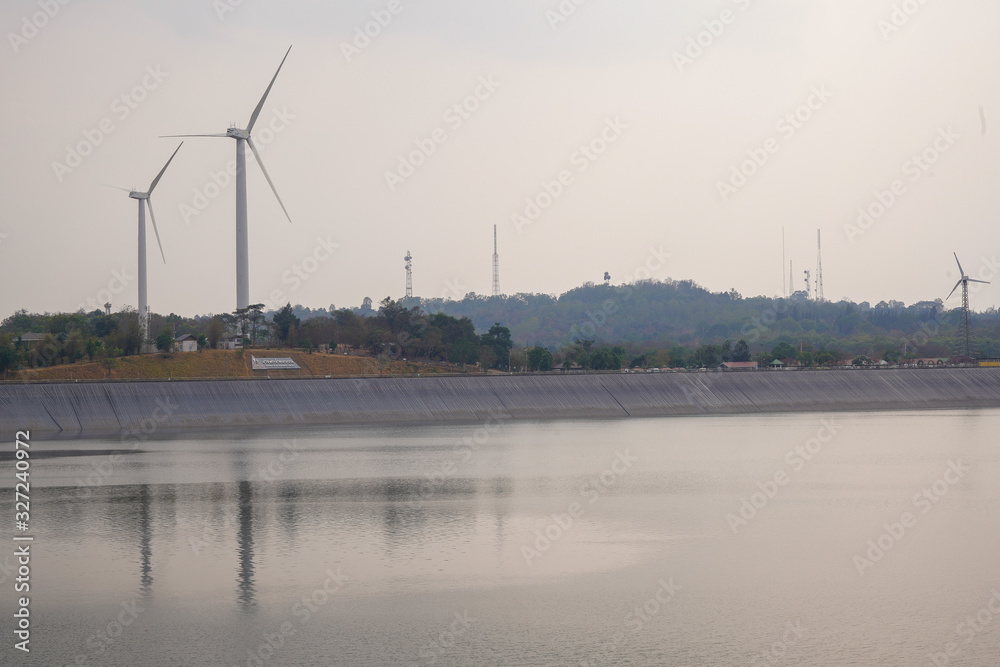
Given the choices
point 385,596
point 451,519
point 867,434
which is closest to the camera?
point 385,596

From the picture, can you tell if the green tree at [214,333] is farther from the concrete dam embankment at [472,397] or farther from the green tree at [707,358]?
the green tree at [707,358]

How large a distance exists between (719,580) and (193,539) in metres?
20.8

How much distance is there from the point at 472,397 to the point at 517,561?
266 feet

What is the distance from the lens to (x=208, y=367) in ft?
419

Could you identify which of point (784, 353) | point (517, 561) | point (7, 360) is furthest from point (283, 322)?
point (517, 561)

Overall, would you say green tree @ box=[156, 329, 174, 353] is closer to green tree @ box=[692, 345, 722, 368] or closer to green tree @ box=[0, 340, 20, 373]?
green tree @ box=[0, 340, 20, 373]

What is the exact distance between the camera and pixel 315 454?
73.8m

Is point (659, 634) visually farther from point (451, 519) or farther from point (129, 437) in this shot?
point (129, 437)

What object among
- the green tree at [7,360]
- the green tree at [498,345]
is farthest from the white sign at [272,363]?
the green tree at [498,345]

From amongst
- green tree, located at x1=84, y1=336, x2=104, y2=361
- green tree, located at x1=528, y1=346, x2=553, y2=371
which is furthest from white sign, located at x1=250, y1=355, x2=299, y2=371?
green tree, located at x1=528, y1=346, x2=553, y2=371

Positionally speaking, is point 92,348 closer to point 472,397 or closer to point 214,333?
point 214,333

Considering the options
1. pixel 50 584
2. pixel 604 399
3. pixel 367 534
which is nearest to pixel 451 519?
pixel 367 534

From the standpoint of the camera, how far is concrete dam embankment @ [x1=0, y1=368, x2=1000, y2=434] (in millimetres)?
101875

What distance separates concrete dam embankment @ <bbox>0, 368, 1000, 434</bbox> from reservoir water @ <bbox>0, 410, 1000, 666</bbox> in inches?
1345
